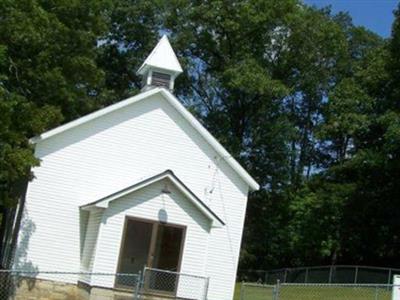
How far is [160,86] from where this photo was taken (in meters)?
30.4

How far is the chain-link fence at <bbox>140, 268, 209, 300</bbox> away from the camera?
24.4 metres

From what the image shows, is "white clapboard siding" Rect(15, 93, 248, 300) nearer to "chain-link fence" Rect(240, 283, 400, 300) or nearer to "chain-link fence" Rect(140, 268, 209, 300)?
"chain-link fence" Rect(140, 268, 209, 300)

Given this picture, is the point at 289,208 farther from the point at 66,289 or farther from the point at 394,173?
the point at 66,289

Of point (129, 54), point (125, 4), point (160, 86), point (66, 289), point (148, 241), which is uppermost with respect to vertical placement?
point (125, 4)

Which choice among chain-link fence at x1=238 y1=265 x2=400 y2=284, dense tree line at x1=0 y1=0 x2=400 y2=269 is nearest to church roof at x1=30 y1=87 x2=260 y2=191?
chain-link fence at x1=238 y1=265 x2=400 y2=284

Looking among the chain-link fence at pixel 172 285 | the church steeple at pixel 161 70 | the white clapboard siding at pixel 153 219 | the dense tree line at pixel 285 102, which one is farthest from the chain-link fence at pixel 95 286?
the dense tree line at pixel 285 102

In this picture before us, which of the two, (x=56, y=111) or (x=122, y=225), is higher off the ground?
(x=56, y=111)

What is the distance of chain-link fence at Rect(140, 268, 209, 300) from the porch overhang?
2.18 metres

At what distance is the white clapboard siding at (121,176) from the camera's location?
83.3 ft

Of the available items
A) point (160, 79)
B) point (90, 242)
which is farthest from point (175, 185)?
point (160, 79)

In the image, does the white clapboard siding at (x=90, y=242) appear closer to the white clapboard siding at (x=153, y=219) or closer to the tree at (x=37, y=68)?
the white clapboard siding at (x=153, y=219)

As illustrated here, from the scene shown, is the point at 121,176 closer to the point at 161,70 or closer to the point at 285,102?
the point at 161,70

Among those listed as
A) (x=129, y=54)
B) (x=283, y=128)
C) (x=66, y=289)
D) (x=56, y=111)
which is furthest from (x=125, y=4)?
(x=66, y=289)

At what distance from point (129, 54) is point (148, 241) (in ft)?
85.5
